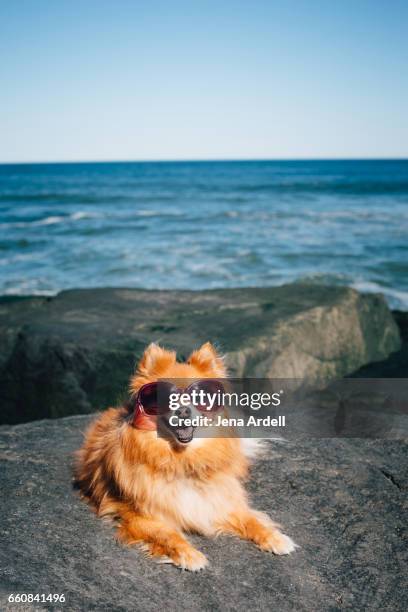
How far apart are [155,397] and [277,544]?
1.01 m

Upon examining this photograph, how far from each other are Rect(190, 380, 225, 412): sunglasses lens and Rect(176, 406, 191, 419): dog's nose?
0.43 feet

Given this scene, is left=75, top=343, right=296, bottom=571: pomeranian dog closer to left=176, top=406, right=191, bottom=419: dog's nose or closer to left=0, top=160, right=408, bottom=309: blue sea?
left=176, top=406, right=191, bottom=419: dog's nose

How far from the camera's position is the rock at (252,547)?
2.53 metres

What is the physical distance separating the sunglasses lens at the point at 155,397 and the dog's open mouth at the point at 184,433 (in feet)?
0.37

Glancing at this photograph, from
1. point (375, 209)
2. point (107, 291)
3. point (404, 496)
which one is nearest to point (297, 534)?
point (404, 496)

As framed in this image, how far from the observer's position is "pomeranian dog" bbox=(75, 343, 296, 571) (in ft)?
9.24

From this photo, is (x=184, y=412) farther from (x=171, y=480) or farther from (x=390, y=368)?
(x=390, y=368)

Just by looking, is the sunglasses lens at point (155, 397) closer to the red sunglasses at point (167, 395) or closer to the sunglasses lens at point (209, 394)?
the red sunglasses at point (167, 395)

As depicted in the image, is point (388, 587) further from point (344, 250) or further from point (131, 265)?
point (344, 250)

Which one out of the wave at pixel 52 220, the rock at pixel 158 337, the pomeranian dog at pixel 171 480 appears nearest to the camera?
the pomeranian dog at pixel 171 480

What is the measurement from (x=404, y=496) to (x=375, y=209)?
1214 inches

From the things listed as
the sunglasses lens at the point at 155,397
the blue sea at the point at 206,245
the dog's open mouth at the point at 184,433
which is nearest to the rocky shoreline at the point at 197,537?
the dog's open mouth at the point at 184,433

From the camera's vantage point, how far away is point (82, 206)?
37.4 metres

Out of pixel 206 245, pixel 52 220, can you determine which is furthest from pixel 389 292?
pixel 52 220
